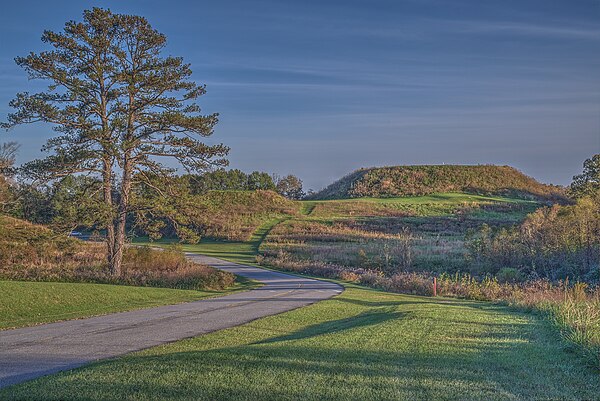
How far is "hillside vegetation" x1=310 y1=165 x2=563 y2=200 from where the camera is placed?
92125 mm

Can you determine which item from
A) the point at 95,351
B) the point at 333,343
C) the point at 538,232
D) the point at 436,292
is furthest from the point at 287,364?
the point at 538,232

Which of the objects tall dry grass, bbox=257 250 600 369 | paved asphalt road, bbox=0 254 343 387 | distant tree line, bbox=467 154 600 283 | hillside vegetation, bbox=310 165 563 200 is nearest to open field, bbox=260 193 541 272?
distant tree line, bbox=467 154 600 283

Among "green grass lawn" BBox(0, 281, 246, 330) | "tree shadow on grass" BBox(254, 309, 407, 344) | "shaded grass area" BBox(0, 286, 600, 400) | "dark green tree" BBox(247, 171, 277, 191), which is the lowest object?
"green grass lawn" BBox(0, 281, 246, 330)

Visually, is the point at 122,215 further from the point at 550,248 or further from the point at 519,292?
the point at 550,248

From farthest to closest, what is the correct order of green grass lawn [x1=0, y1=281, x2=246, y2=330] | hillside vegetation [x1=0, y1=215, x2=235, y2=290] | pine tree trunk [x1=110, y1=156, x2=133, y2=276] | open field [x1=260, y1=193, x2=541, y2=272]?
open field [x1=260, y1=193, x2=541, y2=272]
pine tree trunk [x1=110, y1=156, x2=133, y2=276]
hillside vegetation [x1=0, y1=215, x2=235, y2=290]
green grass lawn [x1=0, y1=281, x2=246, y2=330]

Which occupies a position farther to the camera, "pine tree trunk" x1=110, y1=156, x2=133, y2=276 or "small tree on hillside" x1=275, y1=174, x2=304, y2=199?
"small tree on hillside" x1=275, y1=174, x2=304, y2=199

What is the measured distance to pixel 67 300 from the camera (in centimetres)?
2000

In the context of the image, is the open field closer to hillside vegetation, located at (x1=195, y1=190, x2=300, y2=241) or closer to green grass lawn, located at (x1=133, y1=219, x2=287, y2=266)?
green grass lawn, located at (x1=133, y1=219, x2=287, y2=266)

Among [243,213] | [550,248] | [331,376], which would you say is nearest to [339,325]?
[331,376]

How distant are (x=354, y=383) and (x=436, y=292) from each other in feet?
62.2

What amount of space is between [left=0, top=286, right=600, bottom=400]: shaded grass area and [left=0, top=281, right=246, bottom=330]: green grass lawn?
802 centimetres

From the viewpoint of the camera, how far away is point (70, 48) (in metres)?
27.4

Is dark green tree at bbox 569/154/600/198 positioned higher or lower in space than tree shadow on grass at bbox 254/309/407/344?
higher

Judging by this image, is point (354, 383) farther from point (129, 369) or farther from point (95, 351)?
point (95, 351)
